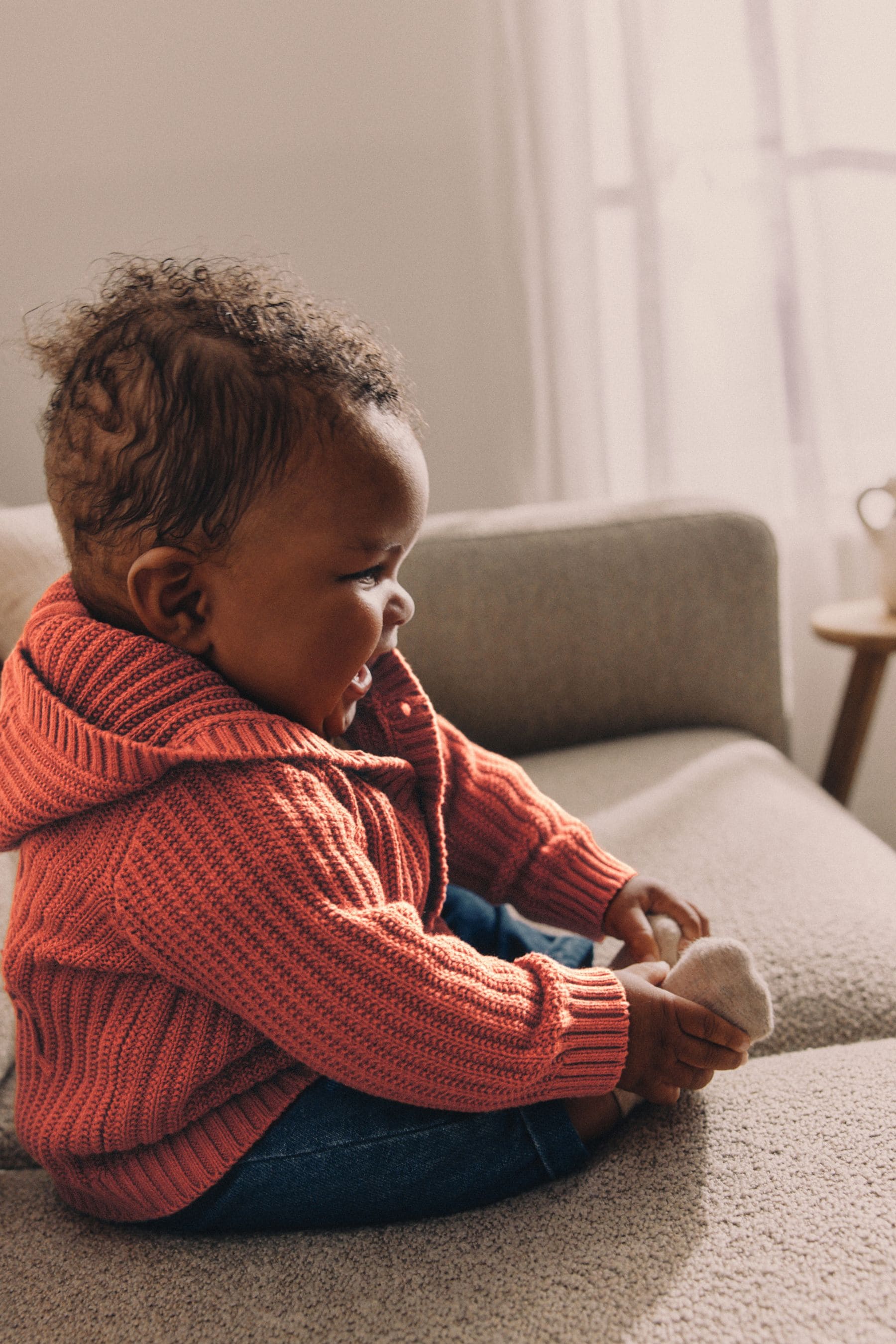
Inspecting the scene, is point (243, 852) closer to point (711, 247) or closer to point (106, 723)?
point (106, 723)

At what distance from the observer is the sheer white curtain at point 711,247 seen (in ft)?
5.29

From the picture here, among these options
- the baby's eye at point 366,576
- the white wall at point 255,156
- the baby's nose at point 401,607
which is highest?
the white wall at point 255,156

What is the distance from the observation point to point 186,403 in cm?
56

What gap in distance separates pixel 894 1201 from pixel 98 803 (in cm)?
49

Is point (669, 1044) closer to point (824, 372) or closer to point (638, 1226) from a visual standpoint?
point (638, 1226)

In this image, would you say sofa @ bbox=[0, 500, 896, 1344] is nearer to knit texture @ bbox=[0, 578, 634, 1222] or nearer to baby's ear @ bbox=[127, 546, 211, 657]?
knit texture @ bbox=[0, 578, 634, 1222]

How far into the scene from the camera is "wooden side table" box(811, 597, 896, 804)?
148 cm

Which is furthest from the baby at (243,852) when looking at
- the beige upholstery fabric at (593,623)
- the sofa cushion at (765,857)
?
the beige upholstery fabric at (593,623)

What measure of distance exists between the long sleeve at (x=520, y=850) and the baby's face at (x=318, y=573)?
8.8 inches

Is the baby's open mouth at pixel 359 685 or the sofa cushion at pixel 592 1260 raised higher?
the baby's open mouth at pixel 359 685

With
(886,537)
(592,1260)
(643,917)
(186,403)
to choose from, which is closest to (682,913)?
(643,917)

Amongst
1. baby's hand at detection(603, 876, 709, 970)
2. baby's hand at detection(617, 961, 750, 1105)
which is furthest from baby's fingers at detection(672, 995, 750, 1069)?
baby's hand at detection(603, 876, 709, 970)

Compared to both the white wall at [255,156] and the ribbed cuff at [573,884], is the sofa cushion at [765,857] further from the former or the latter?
the white wall at [255,156]

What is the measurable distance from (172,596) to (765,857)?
2.12 ft
